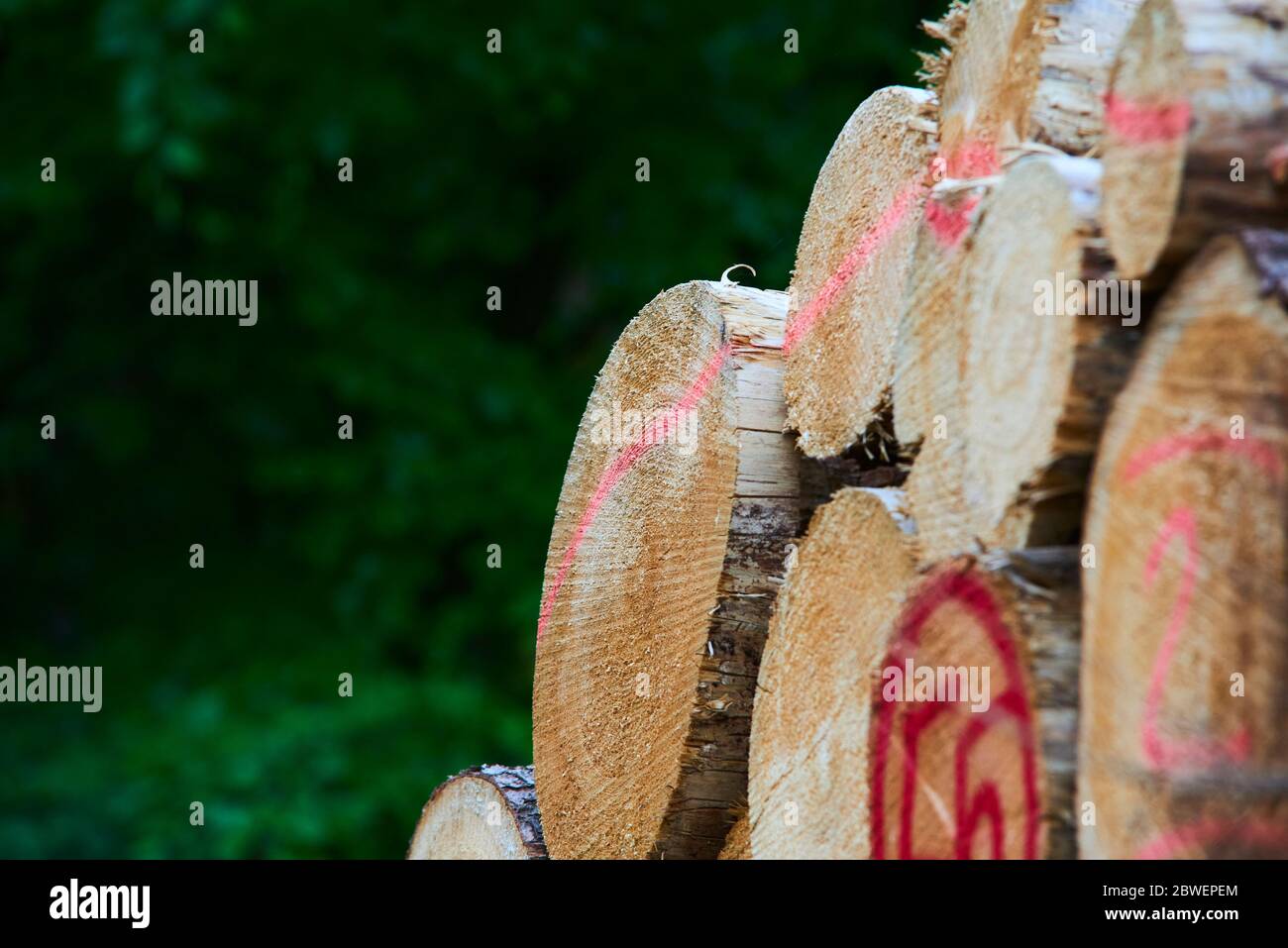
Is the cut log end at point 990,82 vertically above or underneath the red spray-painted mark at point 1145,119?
above

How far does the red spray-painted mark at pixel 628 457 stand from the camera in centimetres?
119

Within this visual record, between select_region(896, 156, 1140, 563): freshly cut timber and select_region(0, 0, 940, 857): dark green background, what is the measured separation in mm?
2867

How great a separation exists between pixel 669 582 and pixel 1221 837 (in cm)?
56

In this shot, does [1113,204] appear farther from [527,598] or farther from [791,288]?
[527,598]

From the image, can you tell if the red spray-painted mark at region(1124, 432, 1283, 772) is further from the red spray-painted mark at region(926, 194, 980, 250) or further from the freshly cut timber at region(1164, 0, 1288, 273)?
the red spray-painted mark at region(926, 194, 980, 250)

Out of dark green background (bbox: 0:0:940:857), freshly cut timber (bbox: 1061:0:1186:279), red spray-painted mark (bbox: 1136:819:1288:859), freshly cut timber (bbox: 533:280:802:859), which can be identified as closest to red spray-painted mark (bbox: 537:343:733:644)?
freshly cut timber (bbox: 533:280:802:859)

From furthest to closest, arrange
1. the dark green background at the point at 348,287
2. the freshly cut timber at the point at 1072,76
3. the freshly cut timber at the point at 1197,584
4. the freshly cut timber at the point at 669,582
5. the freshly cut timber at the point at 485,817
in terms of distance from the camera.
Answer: the dark green background at the point at 348,287, the freshly cut timber at the point at 485,817, the freshly cut timber at the point at 669,582, the freshly cut timber at the point at 1072,76, the freshly cut timber at the point at 1197,584

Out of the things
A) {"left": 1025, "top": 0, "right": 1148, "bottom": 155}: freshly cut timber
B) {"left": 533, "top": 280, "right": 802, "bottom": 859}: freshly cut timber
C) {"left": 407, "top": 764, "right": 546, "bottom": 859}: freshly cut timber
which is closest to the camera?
{"left": 1025, "top": 0, "right": 1148, "bottom": 155}: freshly cut timber

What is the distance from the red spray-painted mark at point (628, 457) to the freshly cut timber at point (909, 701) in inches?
7.9

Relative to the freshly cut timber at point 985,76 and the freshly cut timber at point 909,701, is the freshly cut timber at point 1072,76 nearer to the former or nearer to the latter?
the freshly cut timber at point 985,76

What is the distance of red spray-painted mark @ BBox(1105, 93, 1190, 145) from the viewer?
2.44 feet

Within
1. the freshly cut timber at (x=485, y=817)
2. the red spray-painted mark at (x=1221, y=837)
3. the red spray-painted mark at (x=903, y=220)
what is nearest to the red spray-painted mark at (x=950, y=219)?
the red spray-painted mark at (x=903, y=220)

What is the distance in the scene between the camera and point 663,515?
47.8 inches

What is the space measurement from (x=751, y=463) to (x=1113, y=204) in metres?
0.41
